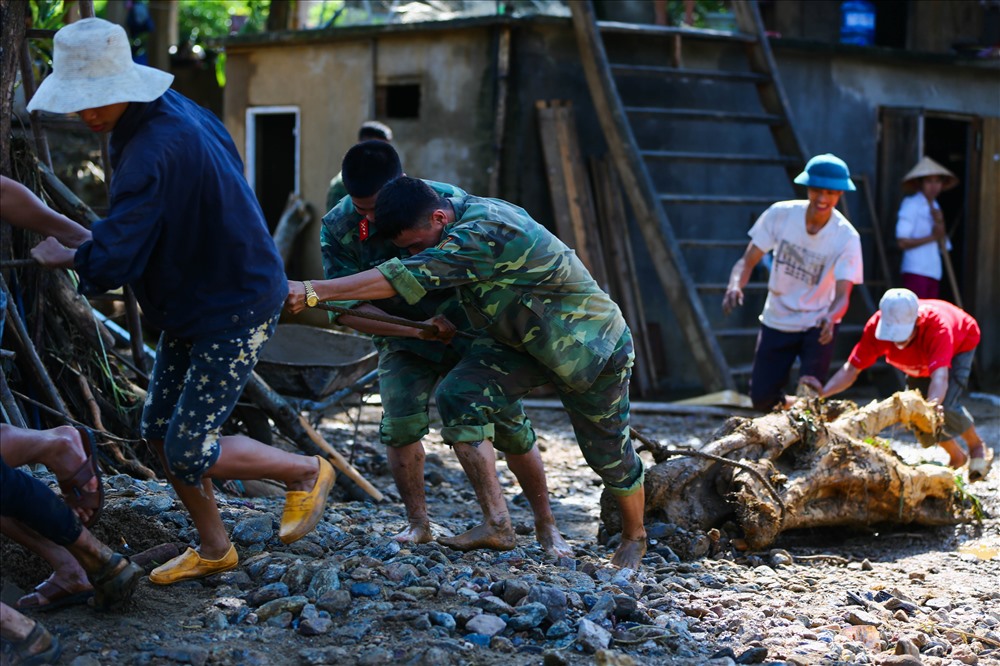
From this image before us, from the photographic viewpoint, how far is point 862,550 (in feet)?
21.2

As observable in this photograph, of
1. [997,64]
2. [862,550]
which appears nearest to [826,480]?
[862,550]

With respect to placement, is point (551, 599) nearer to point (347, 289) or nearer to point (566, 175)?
point (347, 289)

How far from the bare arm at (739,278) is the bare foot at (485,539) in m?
3.08

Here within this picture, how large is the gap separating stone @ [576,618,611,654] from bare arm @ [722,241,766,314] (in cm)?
391

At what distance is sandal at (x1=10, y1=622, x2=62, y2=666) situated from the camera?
3.46 m

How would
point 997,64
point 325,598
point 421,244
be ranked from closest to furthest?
point 325,598 < point 421,244 < point 997,64

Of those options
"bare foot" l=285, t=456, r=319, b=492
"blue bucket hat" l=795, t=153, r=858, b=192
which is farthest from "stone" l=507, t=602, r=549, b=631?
"blue bucket hat" l=795, t=153, r=858, b=192

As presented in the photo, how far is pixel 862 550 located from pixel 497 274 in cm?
305

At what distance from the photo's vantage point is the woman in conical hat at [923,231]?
11.2 m

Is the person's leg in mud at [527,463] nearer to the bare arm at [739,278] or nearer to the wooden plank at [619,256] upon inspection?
the bare arm at [739,278]

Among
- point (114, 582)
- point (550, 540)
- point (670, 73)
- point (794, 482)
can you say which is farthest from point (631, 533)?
point (670, 73)

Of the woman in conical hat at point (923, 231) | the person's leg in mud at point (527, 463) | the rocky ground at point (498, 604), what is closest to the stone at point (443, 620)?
the rocky ground at point (498, 604)

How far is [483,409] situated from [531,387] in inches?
11.6

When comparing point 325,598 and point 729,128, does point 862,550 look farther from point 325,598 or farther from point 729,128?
point 729,128
